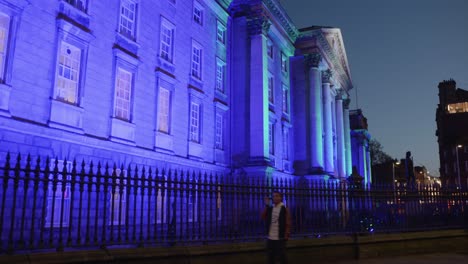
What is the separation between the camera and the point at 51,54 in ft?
52.2

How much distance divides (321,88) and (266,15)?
1249cm

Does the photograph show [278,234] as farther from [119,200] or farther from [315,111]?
[315,111]

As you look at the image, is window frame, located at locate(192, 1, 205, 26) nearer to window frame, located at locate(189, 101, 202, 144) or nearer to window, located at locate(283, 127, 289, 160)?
window frame, located at locate(189, 101, 202, 144)

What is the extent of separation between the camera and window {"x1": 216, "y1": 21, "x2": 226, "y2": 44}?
2959 centimetres

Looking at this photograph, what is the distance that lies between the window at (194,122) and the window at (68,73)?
28.6ft

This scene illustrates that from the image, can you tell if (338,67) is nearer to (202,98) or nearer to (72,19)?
(202,98)

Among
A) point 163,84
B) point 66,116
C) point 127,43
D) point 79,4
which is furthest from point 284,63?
point 66,116

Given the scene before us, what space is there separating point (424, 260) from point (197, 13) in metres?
19.9

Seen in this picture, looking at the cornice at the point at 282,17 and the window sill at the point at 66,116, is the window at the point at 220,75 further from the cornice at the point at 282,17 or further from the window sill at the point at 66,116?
the window sill at the point at 66,116

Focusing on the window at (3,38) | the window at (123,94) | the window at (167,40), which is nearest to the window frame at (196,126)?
the window at (167,40)

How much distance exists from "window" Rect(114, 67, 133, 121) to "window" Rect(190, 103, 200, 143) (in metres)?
5.41

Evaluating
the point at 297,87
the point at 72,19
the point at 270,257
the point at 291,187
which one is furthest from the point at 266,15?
the point at 270,257

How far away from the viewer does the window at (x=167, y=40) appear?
23133 millimetres

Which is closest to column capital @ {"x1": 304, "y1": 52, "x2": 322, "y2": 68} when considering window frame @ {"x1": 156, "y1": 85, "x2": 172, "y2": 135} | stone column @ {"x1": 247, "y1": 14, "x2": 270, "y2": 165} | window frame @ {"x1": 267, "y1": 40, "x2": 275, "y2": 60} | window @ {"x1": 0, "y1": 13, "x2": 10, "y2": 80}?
window frame @ {"x1": 267, "y1": 40, "x2": 275, "y2": 60}
